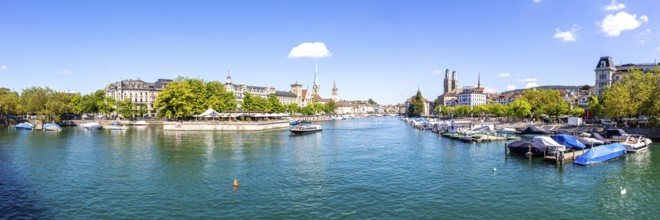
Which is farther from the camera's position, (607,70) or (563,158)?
(607,70)

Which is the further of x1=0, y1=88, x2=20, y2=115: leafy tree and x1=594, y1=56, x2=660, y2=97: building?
x1=594, y1=56, x2=660, y2=97: building

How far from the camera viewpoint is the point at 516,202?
85.1ft

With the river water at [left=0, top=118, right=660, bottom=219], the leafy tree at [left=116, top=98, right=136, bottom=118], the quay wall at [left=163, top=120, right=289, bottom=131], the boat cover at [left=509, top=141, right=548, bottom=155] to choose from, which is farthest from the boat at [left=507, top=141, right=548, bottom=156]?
the leafy tree at [left=116, top=98, right=136, bottom=118]

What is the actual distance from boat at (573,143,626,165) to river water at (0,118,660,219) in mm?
916

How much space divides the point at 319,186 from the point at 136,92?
151008 millimetres

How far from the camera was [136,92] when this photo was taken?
158250 mm

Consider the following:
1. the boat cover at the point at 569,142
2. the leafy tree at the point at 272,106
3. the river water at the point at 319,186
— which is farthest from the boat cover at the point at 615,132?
the leafy tree at the point at 272,106

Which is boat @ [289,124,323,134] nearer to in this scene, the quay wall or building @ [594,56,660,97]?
the quay wall

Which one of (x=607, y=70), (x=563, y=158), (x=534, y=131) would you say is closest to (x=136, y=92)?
(x=534, y=131)

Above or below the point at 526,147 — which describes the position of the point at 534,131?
above

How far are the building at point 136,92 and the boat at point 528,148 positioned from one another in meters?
146

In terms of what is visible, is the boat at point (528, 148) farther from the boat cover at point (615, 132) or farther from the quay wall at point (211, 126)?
the quay wall at point (211, 126)

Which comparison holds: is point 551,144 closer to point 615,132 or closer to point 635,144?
point 635,144

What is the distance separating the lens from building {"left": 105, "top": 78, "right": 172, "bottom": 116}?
513 feet
